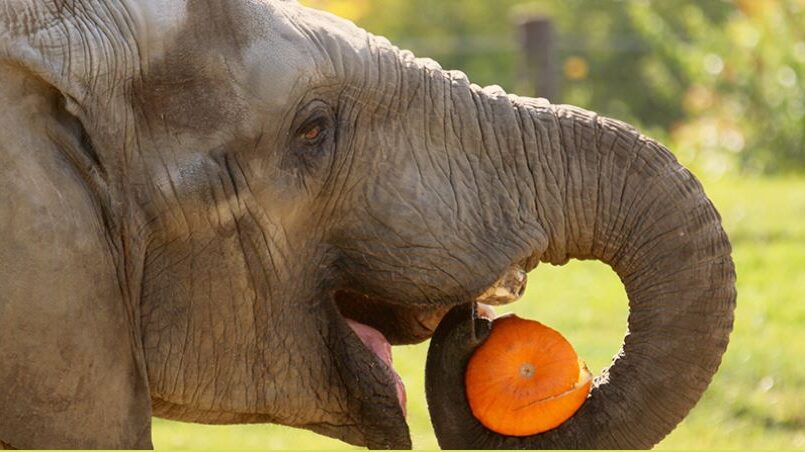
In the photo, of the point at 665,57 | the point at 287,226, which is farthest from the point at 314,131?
the point at 665,57

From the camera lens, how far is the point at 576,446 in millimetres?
4879

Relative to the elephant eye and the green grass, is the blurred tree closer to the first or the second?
the green grass

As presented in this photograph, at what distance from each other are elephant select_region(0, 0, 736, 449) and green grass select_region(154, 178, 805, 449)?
3.10 metres

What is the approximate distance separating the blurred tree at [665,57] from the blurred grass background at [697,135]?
2 centimetres

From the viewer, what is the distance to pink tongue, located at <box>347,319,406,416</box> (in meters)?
4.85

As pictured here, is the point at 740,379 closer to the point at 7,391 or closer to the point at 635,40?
the point at 7,391

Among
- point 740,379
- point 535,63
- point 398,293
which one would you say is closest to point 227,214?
point 398,293

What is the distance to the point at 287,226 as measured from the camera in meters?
4.70

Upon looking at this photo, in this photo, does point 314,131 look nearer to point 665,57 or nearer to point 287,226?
point 287,226

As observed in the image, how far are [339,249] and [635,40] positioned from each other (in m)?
20.5

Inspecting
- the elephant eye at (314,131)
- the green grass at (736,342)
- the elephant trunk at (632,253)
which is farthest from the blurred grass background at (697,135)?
the elephant eye at (314,131)

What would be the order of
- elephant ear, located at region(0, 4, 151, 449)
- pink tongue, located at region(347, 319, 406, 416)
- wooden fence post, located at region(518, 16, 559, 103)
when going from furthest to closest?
wooden fence post, located at region(518, 16, 559, 103) → pink tongue, located at region(347, 319, 406, 416) → elephant ear, located at region(0, 4, 151, 449)

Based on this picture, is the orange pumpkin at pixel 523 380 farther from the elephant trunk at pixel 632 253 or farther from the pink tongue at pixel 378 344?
the pink tongue at pixel 378 344

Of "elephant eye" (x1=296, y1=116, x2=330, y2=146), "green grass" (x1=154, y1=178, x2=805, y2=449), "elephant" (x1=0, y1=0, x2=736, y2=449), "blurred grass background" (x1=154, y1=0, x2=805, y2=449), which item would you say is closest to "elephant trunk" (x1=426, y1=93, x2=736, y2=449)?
"elephant" (x1=0, y1=0, x2=736, y2=449)
